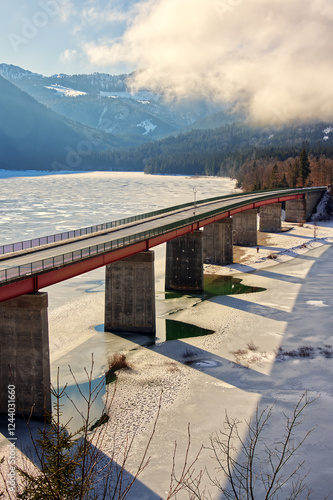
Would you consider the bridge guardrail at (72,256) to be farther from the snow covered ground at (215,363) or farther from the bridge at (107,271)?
the snow covered ground at (215,363)

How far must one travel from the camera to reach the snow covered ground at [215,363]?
963 inches

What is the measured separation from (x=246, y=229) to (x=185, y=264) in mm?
32400

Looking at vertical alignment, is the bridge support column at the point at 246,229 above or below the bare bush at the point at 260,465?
above

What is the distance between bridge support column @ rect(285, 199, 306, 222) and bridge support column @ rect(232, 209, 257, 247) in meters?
33.8

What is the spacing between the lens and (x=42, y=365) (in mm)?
27719

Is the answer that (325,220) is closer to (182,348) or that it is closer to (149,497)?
(182,348)

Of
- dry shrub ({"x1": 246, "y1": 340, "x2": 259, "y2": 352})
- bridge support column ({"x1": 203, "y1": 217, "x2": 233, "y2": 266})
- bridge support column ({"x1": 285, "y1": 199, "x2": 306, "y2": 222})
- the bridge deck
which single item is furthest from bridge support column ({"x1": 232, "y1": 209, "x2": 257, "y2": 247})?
dry shrub ({"x1": 246, "y1": 340, "x2": 259, "y2": 352})

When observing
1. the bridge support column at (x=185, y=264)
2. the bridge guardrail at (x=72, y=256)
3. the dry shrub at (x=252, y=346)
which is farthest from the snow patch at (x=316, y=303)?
the bridge guardrail at (x=72, y=256)

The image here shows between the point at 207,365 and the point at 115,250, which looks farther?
the point at 115,250

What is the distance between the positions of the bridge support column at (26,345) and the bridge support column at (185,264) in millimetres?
30263

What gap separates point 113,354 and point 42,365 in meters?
10.1

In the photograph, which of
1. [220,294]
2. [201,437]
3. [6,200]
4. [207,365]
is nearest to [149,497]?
[201,437]

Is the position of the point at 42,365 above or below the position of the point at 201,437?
above

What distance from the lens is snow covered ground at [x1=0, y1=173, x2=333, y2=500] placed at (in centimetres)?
2445
